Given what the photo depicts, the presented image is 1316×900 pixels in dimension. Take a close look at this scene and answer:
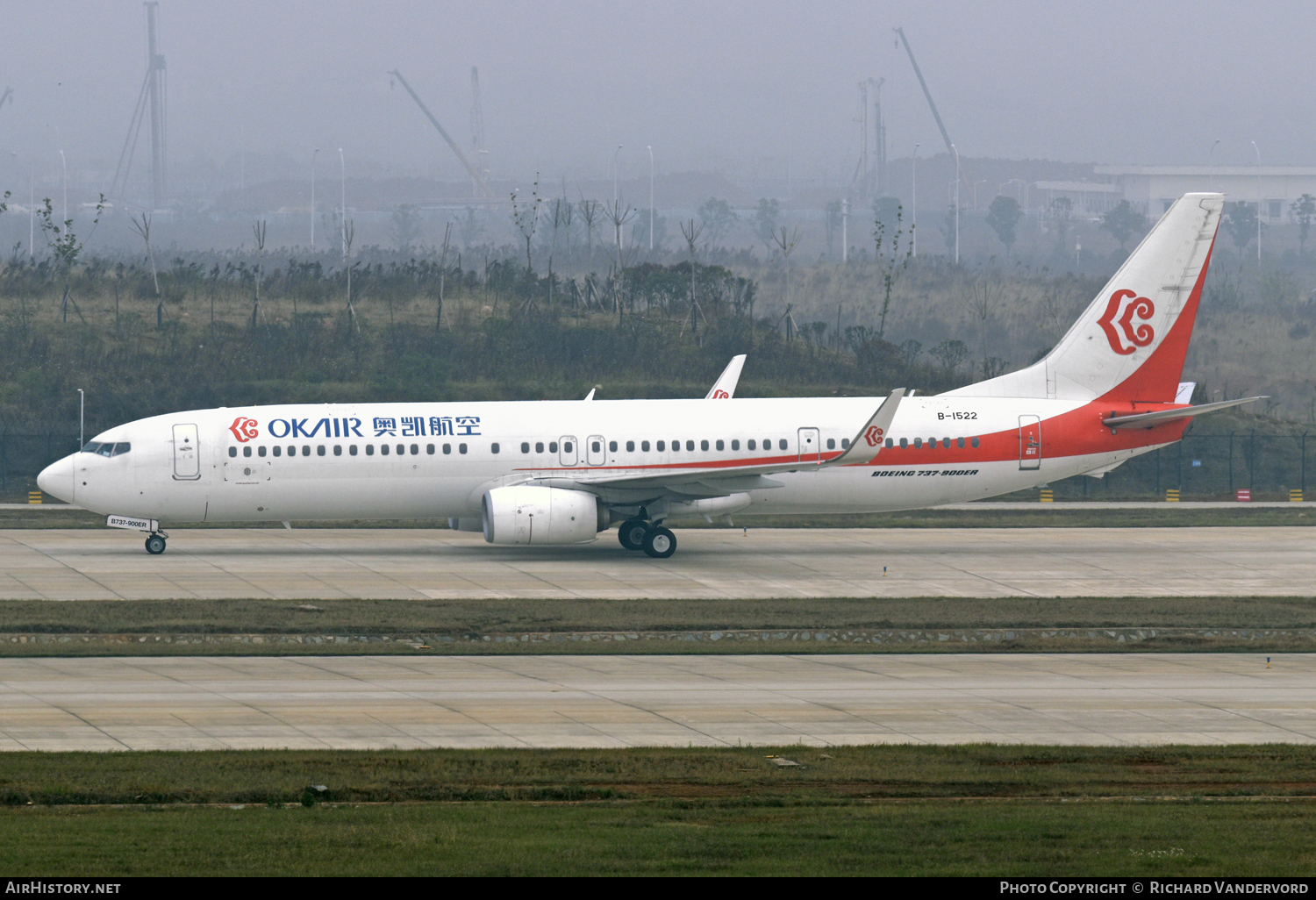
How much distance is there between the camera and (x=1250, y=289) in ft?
597

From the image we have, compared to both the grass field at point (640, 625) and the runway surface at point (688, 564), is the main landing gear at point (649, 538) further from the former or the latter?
the grass field at point (640, 625)

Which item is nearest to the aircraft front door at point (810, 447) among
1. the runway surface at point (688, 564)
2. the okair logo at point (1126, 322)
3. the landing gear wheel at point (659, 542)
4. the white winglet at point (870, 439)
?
the white winglet at point (870, 439)

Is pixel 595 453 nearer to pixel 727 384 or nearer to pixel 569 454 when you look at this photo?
pixel 569 454

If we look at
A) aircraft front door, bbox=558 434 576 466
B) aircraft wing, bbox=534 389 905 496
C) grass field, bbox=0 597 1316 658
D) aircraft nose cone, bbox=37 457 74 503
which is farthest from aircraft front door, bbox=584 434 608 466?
aircraft nose cone, bbox=37 457 74 503

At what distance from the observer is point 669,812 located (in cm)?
1605

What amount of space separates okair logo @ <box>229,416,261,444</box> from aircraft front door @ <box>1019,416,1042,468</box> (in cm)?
2002

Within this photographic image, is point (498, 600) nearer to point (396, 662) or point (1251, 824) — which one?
point (396, 662)

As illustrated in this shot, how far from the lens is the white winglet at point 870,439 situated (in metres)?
38.8

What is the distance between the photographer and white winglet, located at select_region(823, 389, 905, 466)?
1529 inches

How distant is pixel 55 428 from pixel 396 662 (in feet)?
149

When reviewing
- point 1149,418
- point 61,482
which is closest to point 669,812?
point 61,482

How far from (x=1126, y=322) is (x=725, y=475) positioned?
12.4 metres

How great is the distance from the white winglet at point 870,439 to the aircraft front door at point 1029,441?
4.50m

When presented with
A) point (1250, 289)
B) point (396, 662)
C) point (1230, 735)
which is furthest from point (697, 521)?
point (1250, 289)
